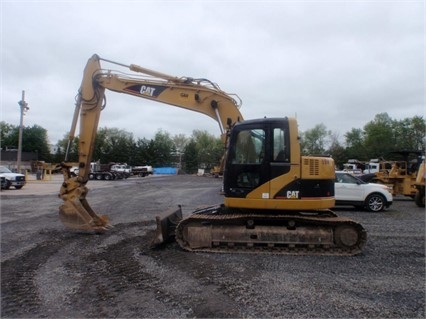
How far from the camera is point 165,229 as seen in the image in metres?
8.61

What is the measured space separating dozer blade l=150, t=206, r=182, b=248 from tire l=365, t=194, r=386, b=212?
9804 mm

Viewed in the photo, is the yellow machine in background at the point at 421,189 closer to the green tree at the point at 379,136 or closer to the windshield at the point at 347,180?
the windshield at the point at 347,180

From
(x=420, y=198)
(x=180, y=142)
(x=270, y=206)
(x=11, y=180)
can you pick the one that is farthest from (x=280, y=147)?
(x=180, y=142)

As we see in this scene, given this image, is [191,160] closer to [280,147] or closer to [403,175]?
[403,175]

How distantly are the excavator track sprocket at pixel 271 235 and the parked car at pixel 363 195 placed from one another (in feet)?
27.1

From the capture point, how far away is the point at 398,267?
7195 millimetres

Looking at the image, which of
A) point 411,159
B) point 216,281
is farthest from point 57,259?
point 411,159

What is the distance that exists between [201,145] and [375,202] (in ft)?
328

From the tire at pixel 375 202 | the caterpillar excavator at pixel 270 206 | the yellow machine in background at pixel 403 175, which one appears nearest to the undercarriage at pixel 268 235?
the caterpillar excavator at pixel 270 206

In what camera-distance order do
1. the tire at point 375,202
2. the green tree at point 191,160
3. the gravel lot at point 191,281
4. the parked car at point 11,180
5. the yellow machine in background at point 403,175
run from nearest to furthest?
the gravel lot at point 191,281, the tire at point 375,202, the yellow machine in background at point 403,175, the parked car at point 11,180, the green tree at point 191,160

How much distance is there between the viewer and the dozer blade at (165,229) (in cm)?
831

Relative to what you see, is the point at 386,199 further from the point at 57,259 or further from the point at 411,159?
the point at 57,259

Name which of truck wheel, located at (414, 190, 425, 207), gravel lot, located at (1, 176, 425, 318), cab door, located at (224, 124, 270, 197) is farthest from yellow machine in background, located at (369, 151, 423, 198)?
cab door, located at (224, 124, 270, 197)

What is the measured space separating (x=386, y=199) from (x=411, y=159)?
26.7ft
